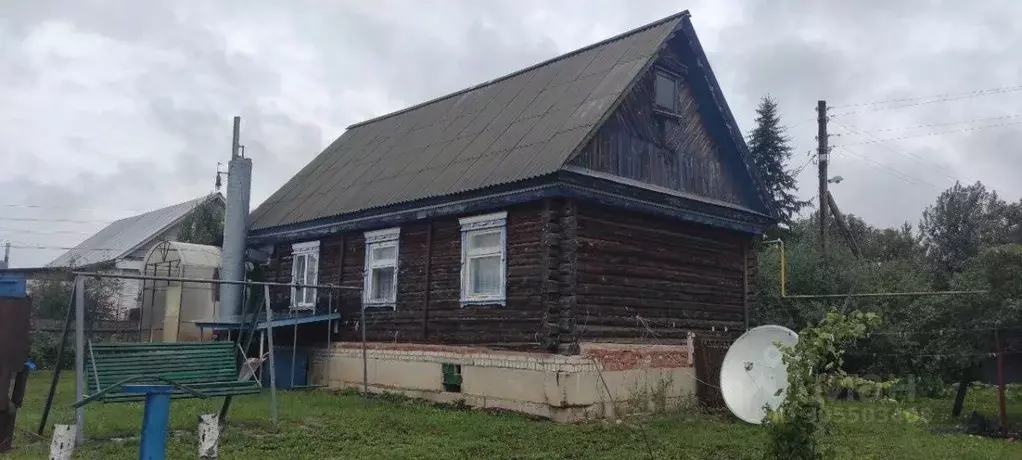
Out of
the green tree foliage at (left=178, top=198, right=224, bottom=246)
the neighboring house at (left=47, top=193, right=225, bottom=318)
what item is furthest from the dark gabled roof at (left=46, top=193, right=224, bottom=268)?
the green tree foliage at (left=178, top=198, right=224, bottom=246)

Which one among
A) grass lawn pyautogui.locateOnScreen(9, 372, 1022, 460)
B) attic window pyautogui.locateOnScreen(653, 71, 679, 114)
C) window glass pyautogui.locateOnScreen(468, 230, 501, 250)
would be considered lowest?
grass lawn pyautogui.locateOnScreen(9, 372, 1022, 460)

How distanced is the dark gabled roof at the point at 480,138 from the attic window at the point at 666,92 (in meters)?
0.60

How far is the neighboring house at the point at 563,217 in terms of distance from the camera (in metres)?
13.0

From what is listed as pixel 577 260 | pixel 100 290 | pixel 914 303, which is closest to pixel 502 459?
pixel 577 260

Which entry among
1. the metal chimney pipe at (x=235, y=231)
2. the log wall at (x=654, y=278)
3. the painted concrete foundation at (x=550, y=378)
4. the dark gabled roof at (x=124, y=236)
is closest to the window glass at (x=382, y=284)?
the painted concrete foundation at (x=550, y=378)

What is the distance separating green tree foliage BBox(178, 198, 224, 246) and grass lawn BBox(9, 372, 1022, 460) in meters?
15.2

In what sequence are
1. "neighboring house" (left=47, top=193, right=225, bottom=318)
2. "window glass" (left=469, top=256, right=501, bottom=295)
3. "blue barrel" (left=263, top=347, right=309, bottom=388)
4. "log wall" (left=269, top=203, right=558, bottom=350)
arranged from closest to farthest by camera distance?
"log wall" (left=269, top=203, right=558, bottom=350) → "window glass" (left=469, top=256, right=501, bottom=295) → "blue barrel" (left=263, top=347, right=309, bottom=388) → "neighboring house" (left=47, top=193, right=225, bottom=318)

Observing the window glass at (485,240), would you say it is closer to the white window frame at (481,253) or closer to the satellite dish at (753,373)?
the white window frame at (481,253)

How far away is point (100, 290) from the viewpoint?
26.5 m

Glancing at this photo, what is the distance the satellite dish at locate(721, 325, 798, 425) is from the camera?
10.5 metres

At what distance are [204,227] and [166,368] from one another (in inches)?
A: 837

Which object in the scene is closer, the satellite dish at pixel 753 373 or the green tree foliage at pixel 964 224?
the satellite dish at pixel 753 373

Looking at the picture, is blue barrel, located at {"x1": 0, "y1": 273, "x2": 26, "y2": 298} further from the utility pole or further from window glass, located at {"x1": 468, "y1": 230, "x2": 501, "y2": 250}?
the utility pole

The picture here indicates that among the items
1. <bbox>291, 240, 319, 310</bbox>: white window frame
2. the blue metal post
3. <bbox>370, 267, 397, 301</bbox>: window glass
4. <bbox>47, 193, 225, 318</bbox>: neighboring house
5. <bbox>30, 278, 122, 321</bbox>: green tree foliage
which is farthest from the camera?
<bbox>47, 193, 225, 318</bbox>: neighboring house
